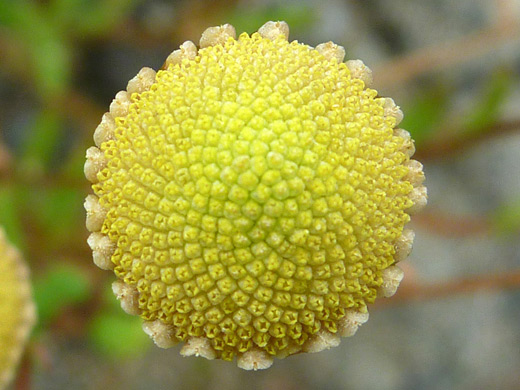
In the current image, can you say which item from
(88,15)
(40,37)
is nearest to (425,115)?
(88,15)

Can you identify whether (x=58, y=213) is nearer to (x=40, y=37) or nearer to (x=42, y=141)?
(x=42, y=141)

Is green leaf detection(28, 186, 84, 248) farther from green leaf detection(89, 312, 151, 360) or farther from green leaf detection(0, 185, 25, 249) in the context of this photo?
green leaf detection(89, 312, 151, 360)

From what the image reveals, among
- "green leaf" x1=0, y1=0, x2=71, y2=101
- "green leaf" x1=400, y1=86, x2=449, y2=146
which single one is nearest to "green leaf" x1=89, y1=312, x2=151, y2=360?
"green leaf" x1=0, y1=0, x2=71, y2=101

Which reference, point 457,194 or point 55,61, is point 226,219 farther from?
point 457,194

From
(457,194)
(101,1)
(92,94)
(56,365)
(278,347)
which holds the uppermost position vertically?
(101,1)

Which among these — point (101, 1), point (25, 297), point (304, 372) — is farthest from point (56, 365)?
point (101, 1)

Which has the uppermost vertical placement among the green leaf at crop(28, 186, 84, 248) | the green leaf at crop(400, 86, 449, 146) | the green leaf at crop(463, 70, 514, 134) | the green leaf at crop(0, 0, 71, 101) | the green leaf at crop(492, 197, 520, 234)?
the green leaf at crop(0, 0, 71, 101)
